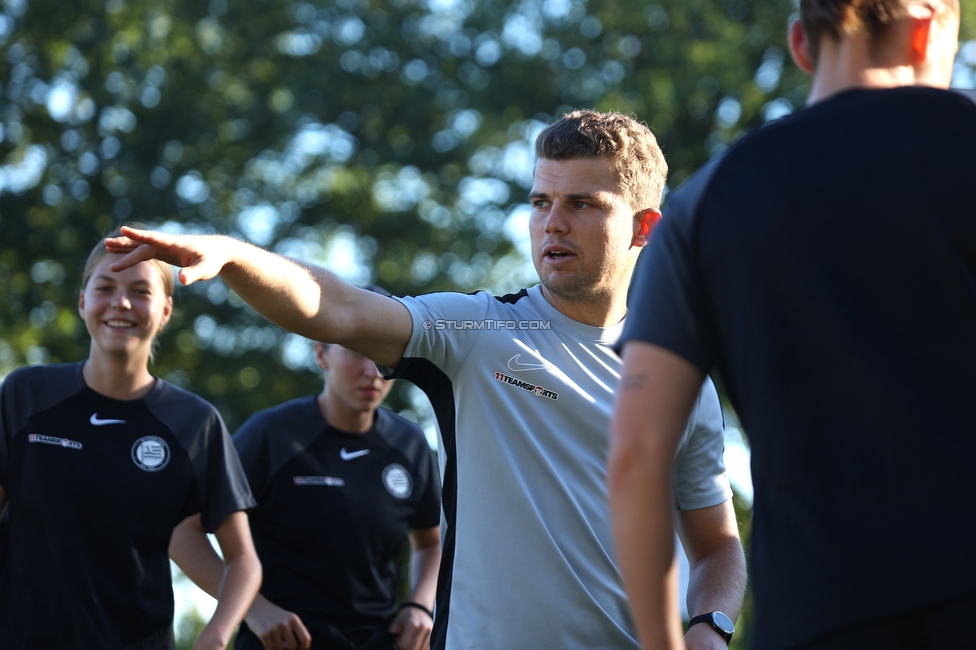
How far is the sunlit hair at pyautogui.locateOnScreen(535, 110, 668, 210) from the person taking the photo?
383 cm

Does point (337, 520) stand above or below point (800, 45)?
below

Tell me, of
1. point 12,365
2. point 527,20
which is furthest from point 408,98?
point 12,365

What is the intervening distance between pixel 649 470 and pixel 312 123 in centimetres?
1848

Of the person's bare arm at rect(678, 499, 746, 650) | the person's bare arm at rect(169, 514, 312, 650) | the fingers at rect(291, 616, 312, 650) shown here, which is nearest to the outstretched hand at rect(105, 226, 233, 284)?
the person's bare arm at rect(678, 499, 746, 650)

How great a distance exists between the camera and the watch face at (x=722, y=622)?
11.2ft

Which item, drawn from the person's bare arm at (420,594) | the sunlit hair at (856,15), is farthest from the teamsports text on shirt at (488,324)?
the person's bare arm at (420,594)

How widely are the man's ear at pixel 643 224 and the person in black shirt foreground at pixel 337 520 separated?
8.44ft

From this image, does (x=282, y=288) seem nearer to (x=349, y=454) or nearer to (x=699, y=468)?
(x=699, y=468)

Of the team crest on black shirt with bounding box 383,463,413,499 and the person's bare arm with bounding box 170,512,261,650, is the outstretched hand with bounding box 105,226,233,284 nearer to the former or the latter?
the person's bare arm with bounding box 170,512,261,650

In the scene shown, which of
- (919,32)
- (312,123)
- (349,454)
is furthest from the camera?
(312,123)

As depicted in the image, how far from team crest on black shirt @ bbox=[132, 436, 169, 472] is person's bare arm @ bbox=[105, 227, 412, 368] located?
2.00m

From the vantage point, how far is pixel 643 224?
3.98m

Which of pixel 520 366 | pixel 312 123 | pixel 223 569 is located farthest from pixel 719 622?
pixel 312 123

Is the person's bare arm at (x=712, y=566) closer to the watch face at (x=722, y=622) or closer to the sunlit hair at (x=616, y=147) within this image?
the watch face at (x=722, y=622)
